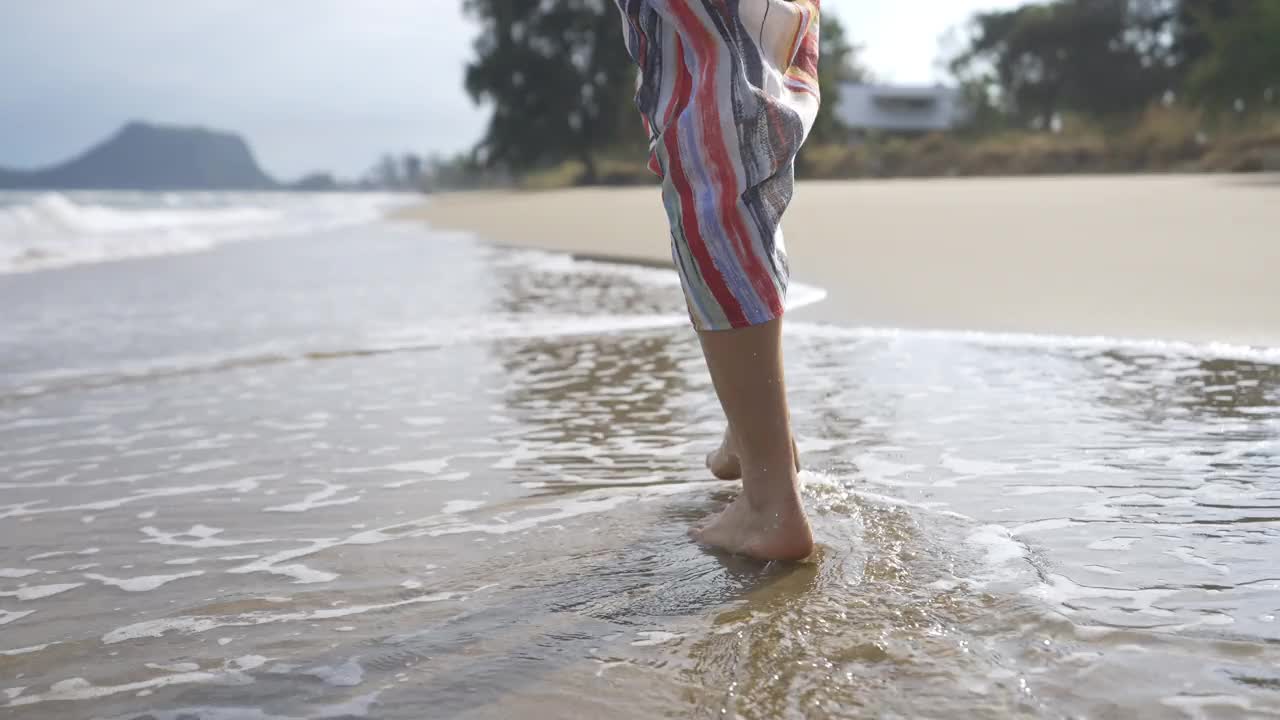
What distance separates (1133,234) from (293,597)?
5.25 meters

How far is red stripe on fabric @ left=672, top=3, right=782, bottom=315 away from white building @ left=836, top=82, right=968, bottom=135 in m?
53.8

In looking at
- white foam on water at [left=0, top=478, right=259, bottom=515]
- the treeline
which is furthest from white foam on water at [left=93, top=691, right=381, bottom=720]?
the treeline

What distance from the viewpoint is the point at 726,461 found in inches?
79.0

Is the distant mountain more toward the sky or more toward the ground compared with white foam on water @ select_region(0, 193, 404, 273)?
more toward the sky

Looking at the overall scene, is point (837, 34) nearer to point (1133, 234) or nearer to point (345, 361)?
point (1133, 234)

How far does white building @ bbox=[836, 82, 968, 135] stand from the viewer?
54250 mm

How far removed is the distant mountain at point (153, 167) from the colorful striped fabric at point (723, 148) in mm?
95945

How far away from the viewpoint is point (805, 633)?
129 cm

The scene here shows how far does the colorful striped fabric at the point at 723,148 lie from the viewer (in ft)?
5.15

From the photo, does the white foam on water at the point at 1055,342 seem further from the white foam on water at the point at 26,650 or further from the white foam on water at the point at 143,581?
the white foam on water at the point at 26,650

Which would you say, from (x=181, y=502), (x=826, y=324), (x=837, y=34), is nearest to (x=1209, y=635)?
(x=181, y=502)

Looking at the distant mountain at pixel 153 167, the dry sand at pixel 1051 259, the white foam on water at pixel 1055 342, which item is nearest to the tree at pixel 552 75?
the dry sand at pixel 1051 259

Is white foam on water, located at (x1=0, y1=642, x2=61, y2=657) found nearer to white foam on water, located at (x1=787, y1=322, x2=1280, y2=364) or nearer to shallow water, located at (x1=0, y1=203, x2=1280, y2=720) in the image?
shallow water, located at (x1=0, y1=203, x2=1280, y2=720)

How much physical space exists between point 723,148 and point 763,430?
0.44 m
